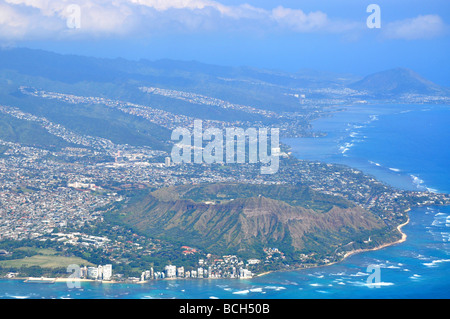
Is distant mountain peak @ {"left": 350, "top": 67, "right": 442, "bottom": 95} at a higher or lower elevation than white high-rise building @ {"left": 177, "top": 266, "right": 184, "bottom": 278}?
higher

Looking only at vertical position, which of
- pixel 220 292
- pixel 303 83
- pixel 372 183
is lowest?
pixel 220 292

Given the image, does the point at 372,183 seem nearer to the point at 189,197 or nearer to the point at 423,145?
the point at 189,197

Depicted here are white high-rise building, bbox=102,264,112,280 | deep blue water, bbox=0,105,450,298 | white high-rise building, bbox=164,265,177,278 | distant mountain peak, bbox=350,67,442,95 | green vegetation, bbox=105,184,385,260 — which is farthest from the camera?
distant mountain peak, bbox=350,67,442,95

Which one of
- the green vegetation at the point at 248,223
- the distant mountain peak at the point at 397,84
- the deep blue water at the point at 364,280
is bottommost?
the deep blue water at the point at 364,280

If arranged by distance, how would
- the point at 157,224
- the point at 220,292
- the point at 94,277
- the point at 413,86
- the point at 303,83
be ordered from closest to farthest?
the point at 220,292 < the point at 94,277 < the point at 157,224 < the point at 413,86 < the point at 303,83

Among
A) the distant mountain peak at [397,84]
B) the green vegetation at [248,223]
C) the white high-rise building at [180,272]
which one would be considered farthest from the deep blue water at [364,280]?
the distant mountain peak at [397,84]

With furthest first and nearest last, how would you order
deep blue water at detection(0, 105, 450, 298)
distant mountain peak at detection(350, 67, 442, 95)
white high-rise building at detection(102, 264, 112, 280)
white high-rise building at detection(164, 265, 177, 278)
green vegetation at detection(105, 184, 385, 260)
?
distant mountain peak at detection(350, 67, 442, 95) → green vegetation at detection(105, 184, 385, 260) → white high-rise building at detection(164, 265, 177, 278) → white high-rise building at detection(102, 264, 112, 280) → deep blue water at detection(0, 105, 450, 298)

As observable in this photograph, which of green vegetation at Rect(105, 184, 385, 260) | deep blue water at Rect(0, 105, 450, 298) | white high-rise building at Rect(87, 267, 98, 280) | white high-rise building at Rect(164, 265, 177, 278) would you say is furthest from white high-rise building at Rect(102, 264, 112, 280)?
green vegetation at Rect(105, 184, 385, 260)

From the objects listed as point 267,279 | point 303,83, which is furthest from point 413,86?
point 267,279

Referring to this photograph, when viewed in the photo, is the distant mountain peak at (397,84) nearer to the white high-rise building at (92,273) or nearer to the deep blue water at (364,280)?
the deep blue water at (364,280)

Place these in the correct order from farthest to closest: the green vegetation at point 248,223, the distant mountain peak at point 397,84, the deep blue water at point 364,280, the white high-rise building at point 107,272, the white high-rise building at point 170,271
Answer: the distant mountain peak at point 397,84 < the green vegetation at point 248,223 < the white high-rise building at point 170,271 < the white high-rise building at point 107,272 < the deep blue water at point 364,280

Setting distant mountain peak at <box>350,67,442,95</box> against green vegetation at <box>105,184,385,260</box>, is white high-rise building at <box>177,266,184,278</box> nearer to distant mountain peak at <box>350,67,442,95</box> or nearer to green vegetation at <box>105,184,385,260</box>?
green vegetation at <box>105,184,385,260</box>
